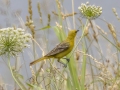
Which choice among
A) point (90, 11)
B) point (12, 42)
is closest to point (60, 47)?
point (90, 11)

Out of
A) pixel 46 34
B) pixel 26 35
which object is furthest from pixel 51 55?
pixel 46 34

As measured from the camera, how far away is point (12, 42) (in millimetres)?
1988

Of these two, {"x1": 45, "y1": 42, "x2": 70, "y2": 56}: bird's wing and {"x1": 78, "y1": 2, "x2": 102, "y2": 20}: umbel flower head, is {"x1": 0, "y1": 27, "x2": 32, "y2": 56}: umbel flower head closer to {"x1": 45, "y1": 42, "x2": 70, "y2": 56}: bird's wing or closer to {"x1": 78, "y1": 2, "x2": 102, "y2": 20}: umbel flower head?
{"x1": 45, "y1": 42, "x2": 70, "y2": 56}: bird's wing

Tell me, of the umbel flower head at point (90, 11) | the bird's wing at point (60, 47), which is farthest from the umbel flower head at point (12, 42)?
the umbel flower head at point (90, 11)

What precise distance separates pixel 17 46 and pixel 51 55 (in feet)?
0.95

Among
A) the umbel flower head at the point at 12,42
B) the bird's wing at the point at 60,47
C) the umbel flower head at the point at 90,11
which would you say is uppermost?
the umbel flower head at the point at 90,11

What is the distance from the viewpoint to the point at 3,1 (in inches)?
142

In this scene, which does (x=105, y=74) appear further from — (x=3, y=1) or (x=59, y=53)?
(x=3, y=1)

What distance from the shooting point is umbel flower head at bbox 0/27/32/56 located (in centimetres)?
197

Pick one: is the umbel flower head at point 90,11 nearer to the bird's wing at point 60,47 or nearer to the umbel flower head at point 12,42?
the bird's wing at point 60,47

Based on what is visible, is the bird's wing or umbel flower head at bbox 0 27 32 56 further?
the bird's wing

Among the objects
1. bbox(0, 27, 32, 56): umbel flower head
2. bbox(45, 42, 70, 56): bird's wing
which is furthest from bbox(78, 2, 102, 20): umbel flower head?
bbox(0, 27, 32, 56): umbel flower head

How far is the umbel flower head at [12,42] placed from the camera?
1972 millimetres

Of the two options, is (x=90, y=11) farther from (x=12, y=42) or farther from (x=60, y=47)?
(x=12, y=42)
